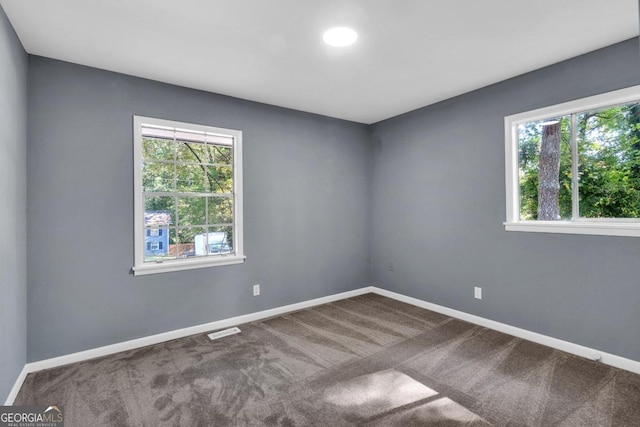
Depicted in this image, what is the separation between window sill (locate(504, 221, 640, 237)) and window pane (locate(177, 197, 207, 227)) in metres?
3.17

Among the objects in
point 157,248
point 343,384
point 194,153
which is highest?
point 194,153

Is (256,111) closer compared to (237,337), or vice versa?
(237,337)

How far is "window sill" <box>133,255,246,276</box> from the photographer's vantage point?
9.71 ft

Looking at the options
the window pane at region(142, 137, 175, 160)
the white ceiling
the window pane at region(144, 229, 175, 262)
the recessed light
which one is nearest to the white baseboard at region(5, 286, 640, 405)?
the window pane at region(144, 229, 175, 262)

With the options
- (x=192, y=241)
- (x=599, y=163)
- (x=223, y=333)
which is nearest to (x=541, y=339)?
(x=599, y=163)

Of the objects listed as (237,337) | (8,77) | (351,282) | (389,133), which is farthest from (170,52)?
(351,282)

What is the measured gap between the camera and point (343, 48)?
2.49m

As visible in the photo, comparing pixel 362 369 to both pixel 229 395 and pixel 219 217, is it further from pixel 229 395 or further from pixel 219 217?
pixel 219 217

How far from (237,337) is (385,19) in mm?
3047

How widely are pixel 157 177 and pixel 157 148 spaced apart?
0.29 metres

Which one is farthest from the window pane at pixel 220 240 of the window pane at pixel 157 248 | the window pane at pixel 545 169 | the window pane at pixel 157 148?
the window pane at pixel 545 169

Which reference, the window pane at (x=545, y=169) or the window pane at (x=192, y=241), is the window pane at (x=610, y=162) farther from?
the window pane at (x=192, y=241)

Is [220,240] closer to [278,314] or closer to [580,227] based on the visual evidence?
[278,314]

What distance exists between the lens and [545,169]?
300 cm
